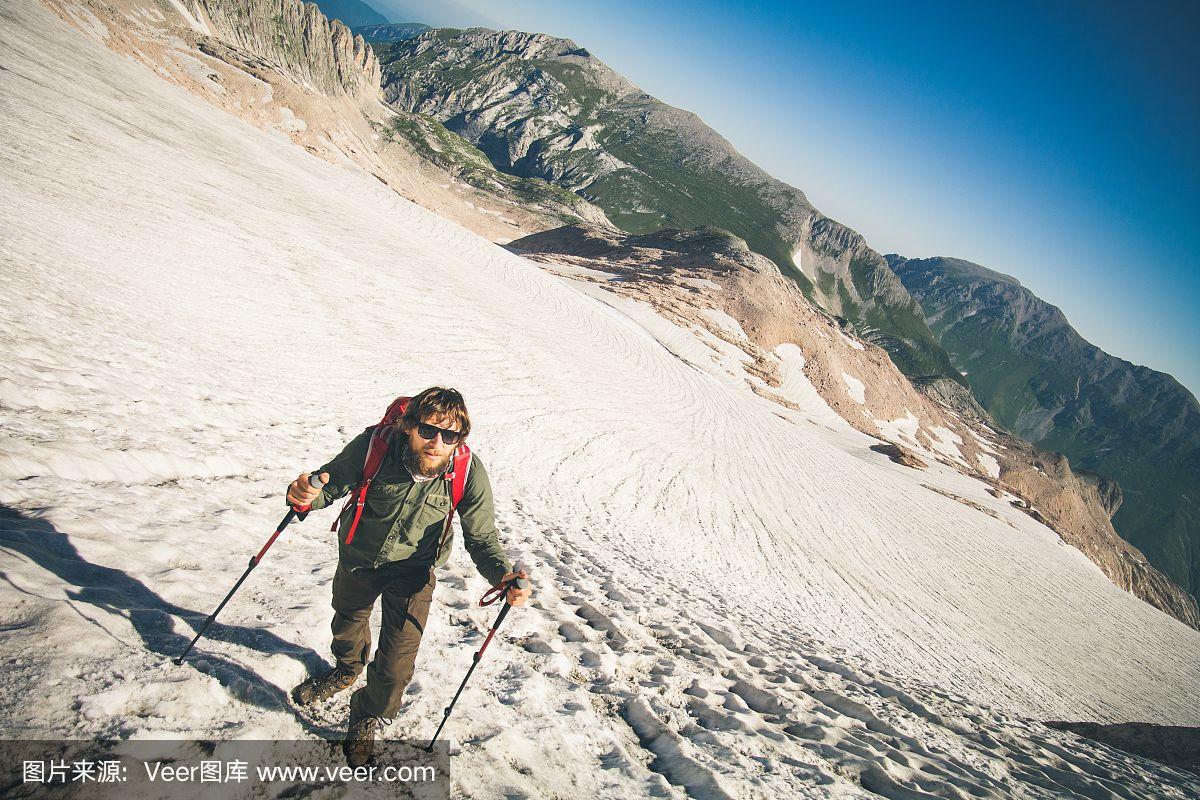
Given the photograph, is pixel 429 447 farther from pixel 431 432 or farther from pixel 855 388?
pixel 855 388

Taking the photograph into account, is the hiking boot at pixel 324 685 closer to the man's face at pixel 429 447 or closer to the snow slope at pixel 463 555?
the snow slope at pixel 463 555

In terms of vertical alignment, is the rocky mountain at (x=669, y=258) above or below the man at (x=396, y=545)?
above

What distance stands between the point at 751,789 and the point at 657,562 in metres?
4.79

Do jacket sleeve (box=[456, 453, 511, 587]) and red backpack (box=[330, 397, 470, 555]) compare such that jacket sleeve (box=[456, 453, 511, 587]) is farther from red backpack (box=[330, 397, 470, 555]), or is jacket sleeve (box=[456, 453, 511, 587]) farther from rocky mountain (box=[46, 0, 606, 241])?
rocky mountain (box=[46, 0, 606, 241])

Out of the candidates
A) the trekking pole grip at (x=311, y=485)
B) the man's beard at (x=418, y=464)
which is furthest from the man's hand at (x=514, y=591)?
the trekking pole grip at (x=311, y=485)

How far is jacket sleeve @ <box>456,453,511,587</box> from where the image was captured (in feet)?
10.5

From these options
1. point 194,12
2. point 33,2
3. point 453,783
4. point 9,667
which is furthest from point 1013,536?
point 194,12

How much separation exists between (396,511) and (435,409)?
69 centimetres

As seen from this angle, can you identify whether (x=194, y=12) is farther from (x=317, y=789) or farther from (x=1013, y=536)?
(x=1013, y=536)

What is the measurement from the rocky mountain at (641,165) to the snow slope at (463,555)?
131m

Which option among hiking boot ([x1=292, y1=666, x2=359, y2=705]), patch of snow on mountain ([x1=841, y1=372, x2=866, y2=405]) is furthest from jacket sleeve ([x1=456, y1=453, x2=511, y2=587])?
patch of snow on mountain ([x1=841, y1=372, x2=866, y2=405])

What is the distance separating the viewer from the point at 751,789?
11.4 ft

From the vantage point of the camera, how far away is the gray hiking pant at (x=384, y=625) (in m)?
2.94

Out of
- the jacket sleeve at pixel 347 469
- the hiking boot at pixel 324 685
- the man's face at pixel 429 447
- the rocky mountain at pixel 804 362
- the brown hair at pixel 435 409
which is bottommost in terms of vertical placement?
the hiking boot at pixel 324 685
